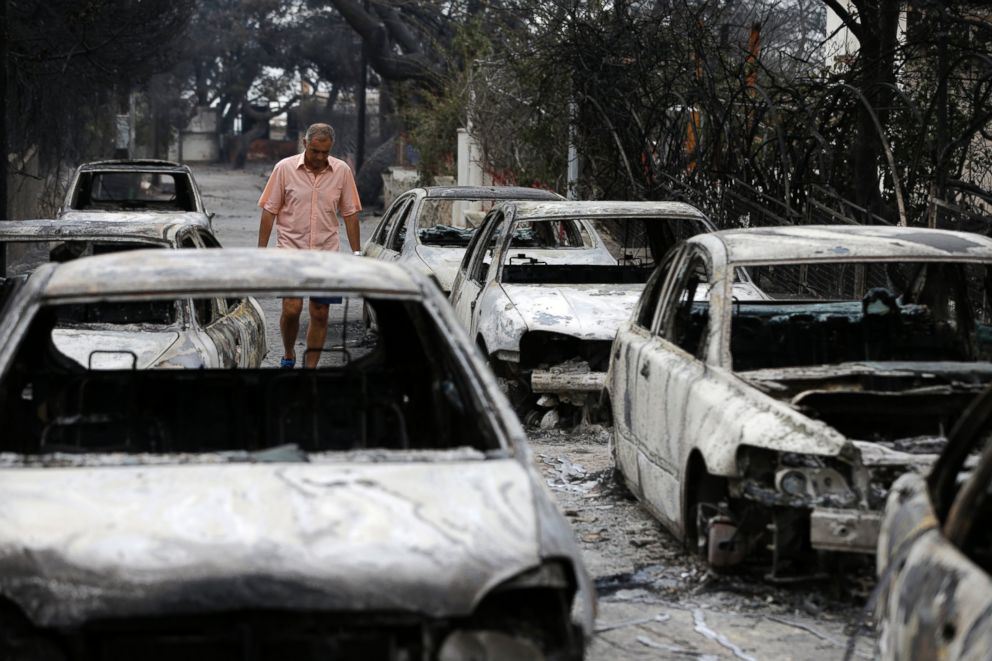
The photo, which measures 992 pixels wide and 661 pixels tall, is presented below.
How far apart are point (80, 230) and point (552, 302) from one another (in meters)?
2.98

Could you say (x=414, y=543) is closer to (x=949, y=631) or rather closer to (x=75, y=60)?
(x=949, y=631)

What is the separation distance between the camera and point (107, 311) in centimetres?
880

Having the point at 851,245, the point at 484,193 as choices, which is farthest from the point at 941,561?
the point at 484,193

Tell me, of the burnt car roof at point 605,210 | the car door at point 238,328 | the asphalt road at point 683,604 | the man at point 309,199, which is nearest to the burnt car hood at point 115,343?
the car door at point 238,328

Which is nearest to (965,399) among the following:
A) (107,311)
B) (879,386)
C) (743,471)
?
(879,386)

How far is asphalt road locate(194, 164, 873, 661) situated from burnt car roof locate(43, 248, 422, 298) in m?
1.55


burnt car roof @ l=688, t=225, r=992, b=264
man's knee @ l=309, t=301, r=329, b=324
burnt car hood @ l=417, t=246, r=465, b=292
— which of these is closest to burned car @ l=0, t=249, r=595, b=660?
burnt car roof @ l=688, t=225, r=992, b=264

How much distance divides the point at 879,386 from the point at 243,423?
2.69 meters

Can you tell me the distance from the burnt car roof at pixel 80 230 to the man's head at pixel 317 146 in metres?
1.99

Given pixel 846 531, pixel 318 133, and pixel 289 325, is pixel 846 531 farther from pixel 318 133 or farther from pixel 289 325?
pixel 318 133

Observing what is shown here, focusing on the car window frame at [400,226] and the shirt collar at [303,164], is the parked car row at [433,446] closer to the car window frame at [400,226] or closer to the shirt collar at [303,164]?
the shirt collar at [303,164]

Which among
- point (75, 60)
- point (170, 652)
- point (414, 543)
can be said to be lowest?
point (170, 652)

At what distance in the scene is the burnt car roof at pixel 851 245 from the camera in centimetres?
696

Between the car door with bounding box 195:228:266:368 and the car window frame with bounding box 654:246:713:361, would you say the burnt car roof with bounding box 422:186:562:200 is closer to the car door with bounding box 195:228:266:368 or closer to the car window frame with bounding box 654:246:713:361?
the car door with bounding box 195:228:266:368
